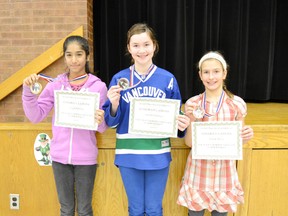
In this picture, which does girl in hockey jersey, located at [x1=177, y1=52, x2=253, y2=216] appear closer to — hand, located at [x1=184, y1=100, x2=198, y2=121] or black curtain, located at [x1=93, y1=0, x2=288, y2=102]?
hand, located at [x1=184, y1=100, x2=198, y2=121]

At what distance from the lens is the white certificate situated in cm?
161

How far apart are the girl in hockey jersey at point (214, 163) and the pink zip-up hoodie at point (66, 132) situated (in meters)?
0.65

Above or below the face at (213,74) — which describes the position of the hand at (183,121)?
below

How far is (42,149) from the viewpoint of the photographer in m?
2.11

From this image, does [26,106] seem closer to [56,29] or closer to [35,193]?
[35,193]

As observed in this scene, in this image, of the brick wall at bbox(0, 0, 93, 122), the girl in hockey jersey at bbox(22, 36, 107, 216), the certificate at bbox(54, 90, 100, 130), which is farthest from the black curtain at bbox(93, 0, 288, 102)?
the certificate at bbox(54, 90, 100, 130)

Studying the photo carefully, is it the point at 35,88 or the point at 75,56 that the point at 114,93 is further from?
the point at 35,88

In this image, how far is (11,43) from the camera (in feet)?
11.0

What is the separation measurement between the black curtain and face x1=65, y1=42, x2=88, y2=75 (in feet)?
9.05

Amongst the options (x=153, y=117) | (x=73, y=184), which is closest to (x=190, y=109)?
(x=153, y=117)

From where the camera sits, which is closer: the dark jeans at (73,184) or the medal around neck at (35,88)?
the medal around neck at (35,88)

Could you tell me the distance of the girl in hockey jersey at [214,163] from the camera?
1.67 m

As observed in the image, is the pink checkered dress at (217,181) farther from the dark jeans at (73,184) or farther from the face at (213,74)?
the dark jeans at (73,184)

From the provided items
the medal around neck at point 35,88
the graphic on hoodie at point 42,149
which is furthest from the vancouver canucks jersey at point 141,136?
the graphic on hoodie at point 42,149
